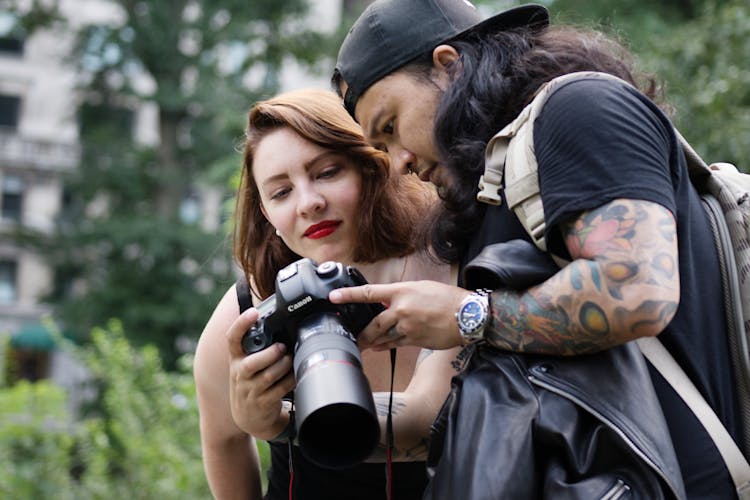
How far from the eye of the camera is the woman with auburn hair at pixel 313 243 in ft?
7.79

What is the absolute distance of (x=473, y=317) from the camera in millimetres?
1568

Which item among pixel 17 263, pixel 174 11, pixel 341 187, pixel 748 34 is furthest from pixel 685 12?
pixel 17 263

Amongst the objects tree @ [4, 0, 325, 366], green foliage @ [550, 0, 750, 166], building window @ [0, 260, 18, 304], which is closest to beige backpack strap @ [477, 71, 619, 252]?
green foliage @ [550, 0, 750, 166]

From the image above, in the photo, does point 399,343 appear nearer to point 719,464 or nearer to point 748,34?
point 719,464

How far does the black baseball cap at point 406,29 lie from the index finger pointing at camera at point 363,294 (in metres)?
0.42

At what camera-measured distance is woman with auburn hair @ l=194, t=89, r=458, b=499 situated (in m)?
2.37

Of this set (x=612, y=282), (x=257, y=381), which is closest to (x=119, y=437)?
(x=257, y=381)

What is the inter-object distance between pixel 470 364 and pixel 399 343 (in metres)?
0.20

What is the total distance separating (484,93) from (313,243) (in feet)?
2.55

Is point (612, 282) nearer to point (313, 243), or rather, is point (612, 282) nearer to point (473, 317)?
point (473, 317)

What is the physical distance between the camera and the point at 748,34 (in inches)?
223

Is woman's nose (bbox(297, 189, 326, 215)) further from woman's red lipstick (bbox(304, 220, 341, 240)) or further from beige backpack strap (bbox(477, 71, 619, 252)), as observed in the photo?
beige backpack strap (bbox(477, 71, 619, 252))

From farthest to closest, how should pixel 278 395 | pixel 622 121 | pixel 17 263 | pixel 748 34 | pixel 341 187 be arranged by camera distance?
pixel 17 263
pixel 748 34
pixel 341 187
pixel 278 395
pixel 622 121

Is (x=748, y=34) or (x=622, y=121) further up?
(x=622, y=121)
